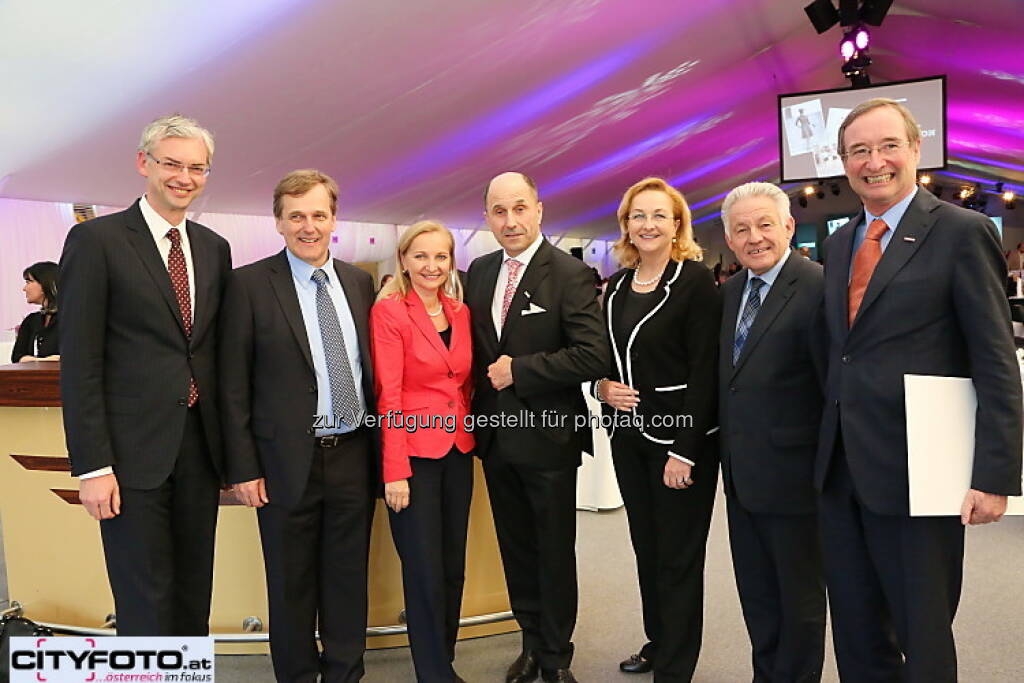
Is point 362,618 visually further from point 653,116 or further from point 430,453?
point 653,116

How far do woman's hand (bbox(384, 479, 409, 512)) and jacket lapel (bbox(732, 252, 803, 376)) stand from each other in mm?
1109

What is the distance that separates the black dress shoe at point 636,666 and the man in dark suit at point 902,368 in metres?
1.04

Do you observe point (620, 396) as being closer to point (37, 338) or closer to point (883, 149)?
point (883, 149)

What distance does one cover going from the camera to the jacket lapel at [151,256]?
2.08m

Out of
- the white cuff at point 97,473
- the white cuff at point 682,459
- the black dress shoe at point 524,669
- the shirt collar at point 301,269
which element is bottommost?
the black dress shoe at point 524,669

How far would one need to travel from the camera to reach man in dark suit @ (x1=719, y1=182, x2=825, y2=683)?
220 centimetres

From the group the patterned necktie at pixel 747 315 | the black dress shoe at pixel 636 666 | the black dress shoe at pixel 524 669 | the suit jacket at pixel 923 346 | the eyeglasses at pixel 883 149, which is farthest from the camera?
the black dress shoe at pixel 636 666

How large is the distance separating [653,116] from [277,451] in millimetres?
10074

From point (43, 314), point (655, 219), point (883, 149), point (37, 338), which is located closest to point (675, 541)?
point (655, 219)

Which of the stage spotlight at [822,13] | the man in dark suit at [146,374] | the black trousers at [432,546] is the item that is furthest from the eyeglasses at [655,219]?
the stage spotlight at [822,13]

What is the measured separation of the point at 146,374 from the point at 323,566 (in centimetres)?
88

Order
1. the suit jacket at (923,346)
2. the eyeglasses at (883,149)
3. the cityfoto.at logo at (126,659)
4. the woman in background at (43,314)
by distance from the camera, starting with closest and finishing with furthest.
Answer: the suit jacket at (923,346), the eyeglasses at (883,149), the cityfoto.at logo at (126,659), the woman in background at (43,314)

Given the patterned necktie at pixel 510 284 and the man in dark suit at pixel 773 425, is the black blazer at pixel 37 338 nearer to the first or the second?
the patterned necktie at pixel 510 284

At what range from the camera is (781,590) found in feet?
7.55
